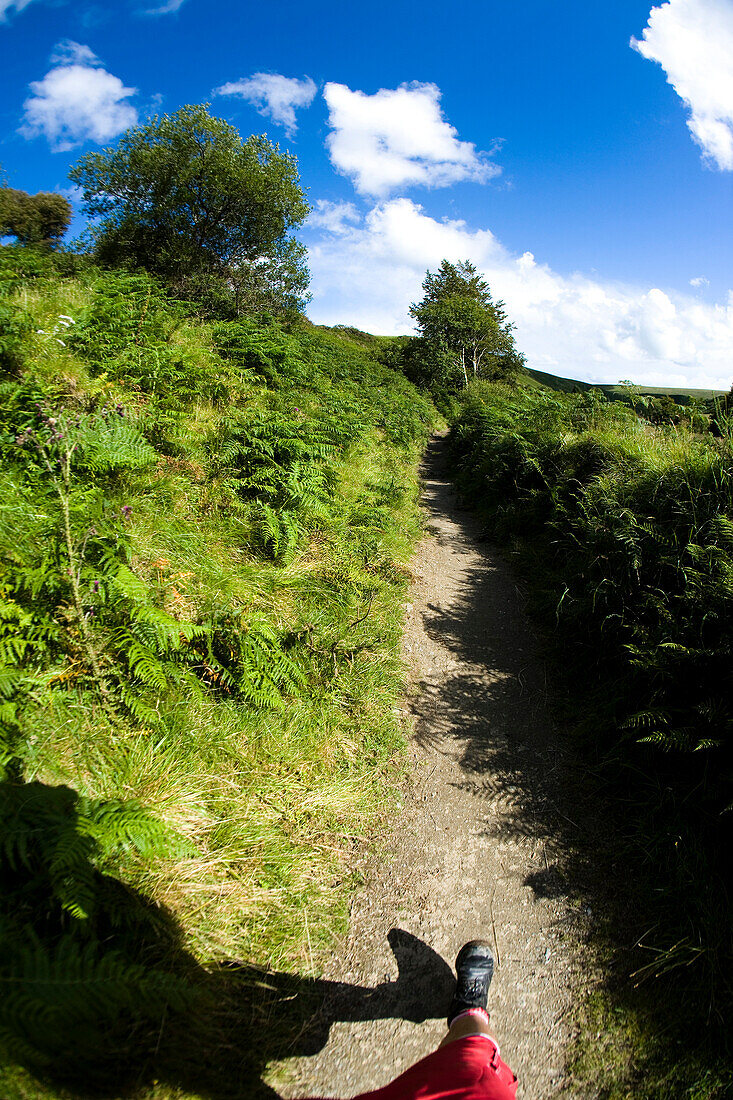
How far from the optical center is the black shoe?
7.77 ft

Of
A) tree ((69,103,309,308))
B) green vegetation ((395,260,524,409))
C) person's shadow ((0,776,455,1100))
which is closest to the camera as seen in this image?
person's shadow ((0,776,455,1100))

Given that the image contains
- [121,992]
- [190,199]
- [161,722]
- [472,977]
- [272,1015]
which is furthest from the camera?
[190,199]

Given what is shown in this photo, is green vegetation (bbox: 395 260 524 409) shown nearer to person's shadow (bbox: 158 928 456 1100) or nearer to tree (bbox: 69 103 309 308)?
tree (bbox: 69 103 309 308)

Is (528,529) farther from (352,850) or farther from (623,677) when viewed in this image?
(352,850)

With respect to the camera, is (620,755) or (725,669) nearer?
(725,669)

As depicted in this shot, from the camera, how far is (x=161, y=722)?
9.53 ft

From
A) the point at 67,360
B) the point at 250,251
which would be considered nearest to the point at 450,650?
the point at 67,360

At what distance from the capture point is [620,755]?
369 centimetres

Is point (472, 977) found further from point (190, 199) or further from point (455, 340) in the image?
point (455, 340)

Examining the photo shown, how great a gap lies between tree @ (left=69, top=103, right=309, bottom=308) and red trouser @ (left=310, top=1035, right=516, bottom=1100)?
65.0ft

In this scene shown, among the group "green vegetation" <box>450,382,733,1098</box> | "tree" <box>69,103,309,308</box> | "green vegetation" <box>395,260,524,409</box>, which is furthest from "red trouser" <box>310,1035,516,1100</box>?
"green vegetation" <box>395,260,524,409</box>

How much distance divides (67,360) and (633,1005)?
702 centimetres

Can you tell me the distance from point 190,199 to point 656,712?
75.5 feet

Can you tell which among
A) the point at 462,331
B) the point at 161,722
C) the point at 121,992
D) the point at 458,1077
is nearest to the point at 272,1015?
the point at 458,1077
